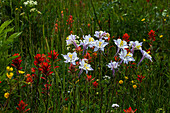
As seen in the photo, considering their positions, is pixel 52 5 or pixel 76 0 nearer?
pixel 52 5

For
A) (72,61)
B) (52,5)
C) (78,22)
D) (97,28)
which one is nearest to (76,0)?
(52,5)

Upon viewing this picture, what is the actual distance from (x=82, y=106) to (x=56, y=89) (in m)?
0.29

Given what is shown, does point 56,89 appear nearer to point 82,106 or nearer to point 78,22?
point 82,106

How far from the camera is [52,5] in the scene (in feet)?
12.8

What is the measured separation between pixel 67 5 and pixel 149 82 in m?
2.64

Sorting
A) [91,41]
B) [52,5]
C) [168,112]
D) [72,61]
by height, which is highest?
[52,5]

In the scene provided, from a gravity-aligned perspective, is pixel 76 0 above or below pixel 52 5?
above

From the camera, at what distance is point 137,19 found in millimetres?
3074

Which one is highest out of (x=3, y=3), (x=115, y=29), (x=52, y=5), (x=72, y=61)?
(x=52, y=5)

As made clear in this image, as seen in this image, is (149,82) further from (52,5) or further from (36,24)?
(52,5)

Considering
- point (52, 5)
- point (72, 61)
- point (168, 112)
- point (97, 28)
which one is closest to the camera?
point (72, 61)

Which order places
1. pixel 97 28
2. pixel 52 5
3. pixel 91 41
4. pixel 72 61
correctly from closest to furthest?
pixel 72 61 < pixel 91 41 < pixel 97 28 < pixel 52 5

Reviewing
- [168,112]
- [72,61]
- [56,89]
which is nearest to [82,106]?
[56,89]

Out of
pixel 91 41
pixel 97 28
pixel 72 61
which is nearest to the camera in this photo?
pixel 72 61
